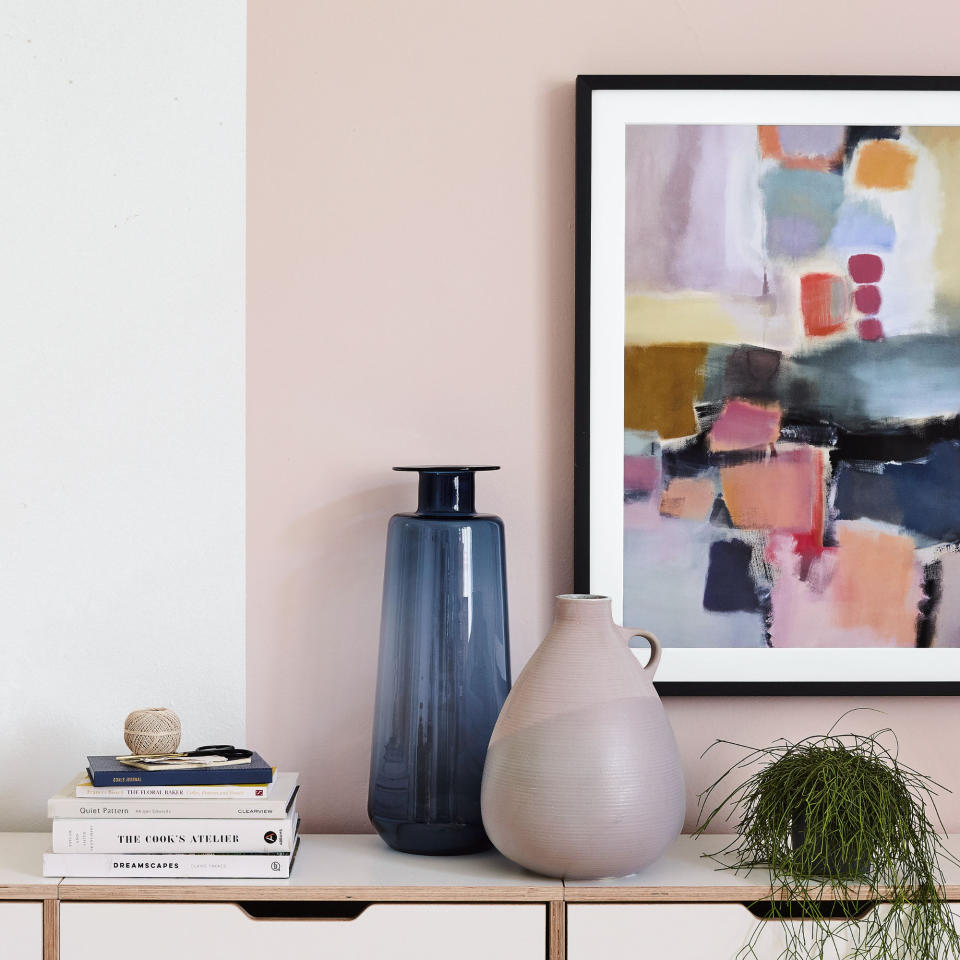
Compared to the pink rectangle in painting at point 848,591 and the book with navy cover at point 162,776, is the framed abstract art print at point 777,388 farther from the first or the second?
the book with navy cover at point 162,776

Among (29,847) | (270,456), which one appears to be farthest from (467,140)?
(29,847)

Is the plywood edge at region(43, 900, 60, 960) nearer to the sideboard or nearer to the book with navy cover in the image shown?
the sideboard

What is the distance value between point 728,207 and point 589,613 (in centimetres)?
57

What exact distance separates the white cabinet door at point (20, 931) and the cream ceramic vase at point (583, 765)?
492mm

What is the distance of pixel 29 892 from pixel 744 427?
→ 1001 millimetres

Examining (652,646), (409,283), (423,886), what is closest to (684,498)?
(652,646)

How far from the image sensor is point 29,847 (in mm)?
1249

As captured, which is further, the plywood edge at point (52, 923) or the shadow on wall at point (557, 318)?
the shadow on wall at point (557, 318)

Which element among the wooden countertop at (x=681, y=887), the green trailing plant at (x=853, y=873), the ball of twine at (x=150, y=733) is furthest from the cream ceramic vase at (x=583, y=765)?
the ball of twine at (x=150, y=733)

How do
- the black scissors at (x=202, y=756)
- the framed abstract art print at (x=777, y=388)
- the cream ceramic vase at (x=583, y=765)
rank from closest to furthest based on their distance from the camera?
the cream ceramic vase at (x=583, y=765) < the black scissors at (x=202, y=756) < the framed abstract art print at (x=777, y=388)

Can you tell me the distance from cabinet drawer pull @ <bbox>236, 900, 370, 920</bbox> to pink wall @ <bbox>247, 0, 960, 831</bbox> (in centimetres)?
18

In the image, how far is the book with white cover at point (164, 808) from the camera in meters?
1.13

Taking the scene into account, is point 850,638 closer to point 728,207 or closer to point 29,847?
point 728,207

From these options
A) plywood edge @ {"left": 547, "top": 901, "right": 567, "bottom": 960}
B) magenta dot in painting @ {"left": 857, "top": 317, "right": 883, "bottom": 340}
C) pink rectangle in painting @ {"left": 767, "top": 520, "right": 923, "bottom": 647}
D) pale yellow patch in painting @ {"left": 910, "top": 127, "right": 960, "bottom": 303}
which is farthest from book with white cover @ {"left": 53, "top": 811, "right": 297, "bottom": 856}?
pale yellow patch in painting @ {"left": 910, "top": 127, "right": 960, "bottom": 303}
